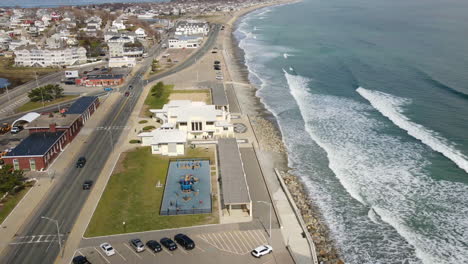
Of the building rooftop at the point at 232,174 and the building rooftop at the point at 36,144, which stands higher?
the building rooftop at the point at 36,144

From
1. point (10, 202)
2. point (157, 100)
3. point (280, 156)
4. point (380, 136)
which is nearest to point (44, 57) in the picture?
point (157, 100)

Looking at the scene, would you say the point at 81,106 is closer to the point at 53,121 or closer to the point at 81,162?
the point at 53,121

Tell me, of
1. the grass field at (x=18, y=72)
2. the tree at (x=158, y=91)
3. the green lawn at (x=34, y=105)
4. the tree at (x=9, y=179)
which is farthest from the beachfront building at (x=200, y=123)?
the grass field at (x=18, y=72)

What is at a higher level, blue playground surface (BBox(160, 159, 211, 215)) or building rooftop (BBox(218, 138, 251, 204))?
building rooftop (BBox(218, 138, 251, 204))

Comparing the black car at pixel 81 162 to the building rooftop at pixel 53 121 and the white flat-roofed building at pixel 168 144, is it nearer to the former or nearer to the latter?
the white flat-roofed building at pixel 168 144

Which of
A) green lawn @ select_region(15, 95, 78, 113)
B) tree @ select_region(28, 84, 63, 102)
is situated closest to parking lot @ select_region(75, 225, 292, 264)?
green lawn @ select_region(15, 95, 78, 113)

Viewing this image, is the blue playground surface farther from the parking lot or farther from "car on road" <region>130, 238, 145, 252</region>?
"car on road" <region>130, 238, 145, 252</region>
